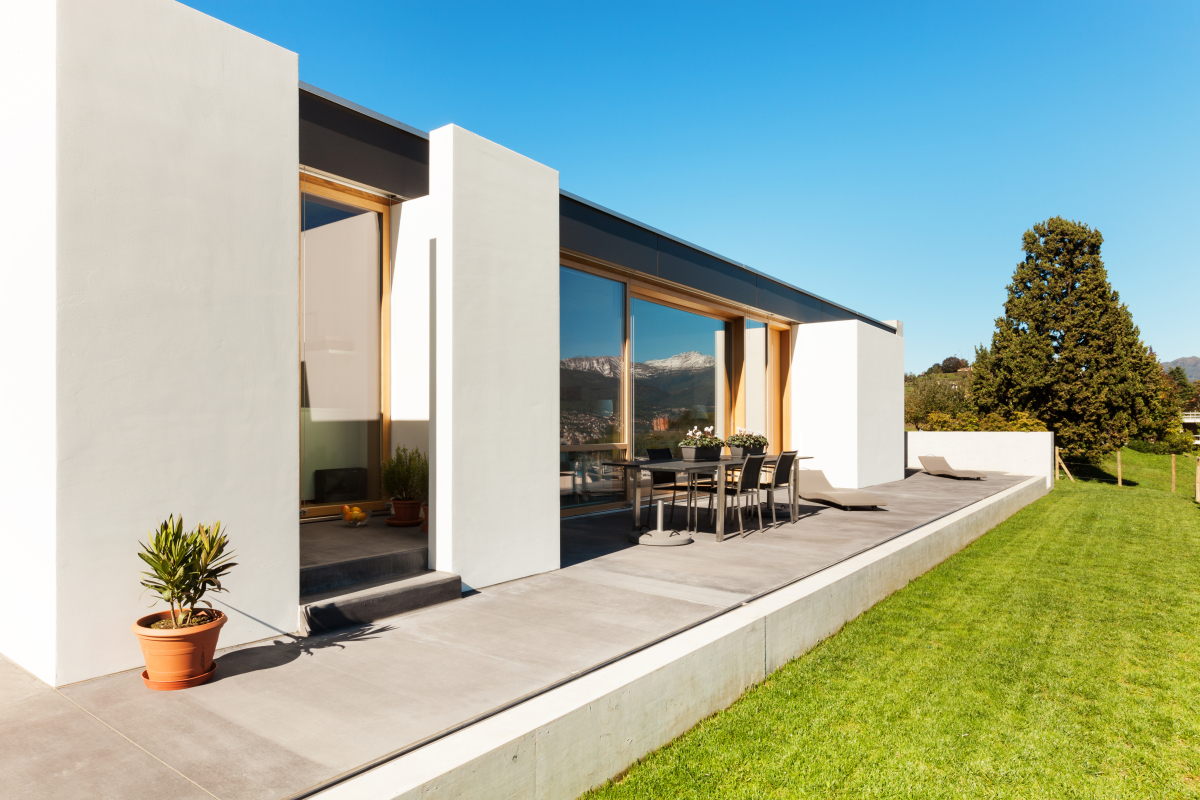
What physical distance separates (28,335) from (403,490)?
2.93 metres

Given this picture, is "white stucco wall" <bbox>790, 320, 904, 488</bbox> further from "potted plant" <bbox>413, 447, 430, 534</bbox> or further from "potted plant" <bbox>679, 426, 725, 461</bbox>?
"potted plant" <bbox>413, 447, 430, 534</bbox>

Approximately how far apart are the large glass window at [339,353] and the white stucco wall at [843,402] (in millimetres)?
8721

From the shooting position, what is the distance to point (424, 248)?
223 inches

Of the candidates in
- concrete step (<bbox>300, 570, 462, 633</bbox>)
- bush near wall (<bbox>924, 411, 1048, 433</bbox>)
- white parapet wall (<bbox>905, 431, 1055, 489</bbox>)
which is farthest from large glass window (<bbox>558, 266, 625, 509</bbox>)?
bush near wall (<bbox>924, 411, 1048, 433</bbox>)

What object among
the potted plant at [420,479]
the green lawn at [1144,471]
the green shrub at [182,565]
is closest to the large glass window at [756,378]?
the potted plant at [420,479]

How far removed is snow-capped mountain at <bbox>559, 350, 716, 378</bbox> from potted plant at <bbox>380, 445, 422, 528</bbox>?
2.35 meters

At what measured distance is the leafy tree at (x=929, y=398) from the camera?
31564 millimetres

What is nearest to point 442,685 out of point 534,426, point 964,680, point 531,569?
point 531,569

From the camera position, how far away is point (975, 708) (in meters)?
3.57

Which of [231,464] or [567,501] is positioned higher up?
[231,464]

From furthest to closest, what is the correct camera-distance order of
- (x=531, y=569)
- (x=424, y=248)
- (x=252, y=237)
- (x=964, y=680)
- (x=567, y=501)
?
1. (x=567, y=501)
2. (x=424, y=248)
3. (x=531, y=569)
4. (x=964, y=680)
5. (x=252, y=237)

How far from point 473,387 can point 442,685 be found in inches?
88.5

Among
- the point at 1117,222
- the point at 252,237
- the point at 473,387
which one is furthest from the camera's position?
the point at 1117,222

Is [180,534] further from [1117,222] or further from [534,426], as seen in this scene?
[1117,222]
